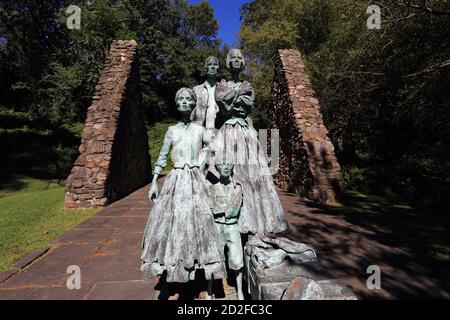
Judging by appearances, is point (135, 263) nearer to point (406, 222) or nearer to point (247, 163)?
point (247, 163)

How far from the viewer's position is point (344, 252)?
165 inches

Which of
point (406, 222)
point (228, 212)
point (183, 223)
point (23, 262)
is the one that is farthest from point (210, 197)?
point (406, 222)

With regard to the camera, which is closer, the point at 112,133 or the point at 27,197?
the point at 112,133

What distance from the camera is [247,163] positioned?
9.53 feet

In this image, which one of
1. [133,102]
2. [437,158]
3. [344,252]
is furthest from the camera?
[133,102]

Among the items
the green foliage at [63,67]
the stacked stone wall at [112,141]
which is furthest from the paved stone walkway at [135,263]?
the green foliage at [63,67]

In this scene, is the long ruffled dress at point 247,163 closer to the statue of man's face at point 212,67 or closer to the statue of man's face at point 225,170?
the statue of man's face at point 225,170

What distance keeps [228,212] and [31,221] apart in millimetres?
5386

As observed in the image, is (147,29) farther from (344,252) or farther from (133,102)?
(344,252)

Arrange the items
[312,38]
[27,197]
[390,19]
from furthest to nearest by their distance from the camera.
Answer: [312,38] → [27,197] → [390,19]

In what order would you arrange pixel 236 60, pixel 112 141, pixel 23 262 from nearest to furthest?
1. pixel 236 60
2. pixel 23 262
3. pixel 112 141
